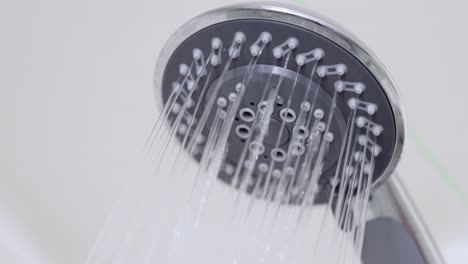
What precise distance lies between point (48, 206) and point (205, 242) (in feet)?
1.04

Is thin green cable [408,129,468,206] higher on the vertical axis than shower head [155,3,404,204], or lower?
higher

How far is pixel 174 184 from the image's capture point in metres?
0.73

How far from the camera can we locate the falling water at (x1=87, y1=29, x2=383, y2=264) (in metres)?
0.51

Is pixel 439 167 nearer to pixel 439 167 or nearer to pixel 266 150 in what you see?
pixel 439 167

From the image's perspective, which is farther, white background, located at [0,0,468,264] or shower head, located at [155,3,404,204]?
white background, located at [0,0,468,264]

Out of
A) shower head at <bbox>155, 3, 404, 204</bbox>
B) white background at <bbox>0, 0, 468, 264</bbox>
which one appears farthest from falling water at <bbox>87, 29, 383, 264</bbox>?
white background at <bbox>0, 0, 468, 264</bbox>

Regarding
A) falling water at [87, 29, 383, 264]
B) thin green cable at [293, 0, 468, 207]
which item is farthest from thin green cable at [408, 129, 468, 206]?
falling water at [87, 29, 383, 264]

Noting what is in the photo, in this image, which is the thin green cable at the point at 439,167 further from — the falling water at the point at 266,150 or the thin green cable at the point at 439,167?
the falling water at the point at 266,150

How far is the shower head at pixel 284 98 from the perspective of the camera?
1.62ft

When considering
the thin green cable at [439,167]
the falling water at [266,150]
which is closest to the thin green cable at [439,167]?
the thin green cable at [439,167]

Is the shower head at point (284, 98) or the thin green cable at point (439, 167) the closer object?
the shower head at point (284, 98)

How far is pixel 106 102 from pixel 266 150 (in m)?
0.40

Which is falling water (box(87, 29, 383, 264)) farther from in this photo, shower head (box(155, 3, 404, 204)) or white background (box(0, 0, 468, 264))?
white background (box(0, 0, 468, 264))

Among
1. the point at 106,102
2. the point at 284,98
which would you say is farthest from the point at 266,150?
the point at 106,102
